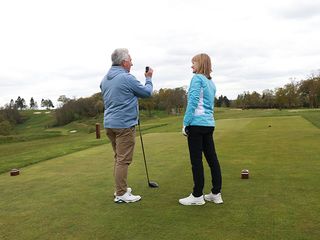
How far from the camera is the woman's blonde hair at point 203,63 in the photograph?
17.7ft

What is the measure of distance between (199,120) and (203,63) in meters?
0.82

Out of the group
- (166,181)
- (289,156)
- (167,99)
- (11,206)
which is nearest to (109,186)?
(166,181)

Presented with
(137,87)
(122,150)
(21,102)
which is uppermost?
(21,102)

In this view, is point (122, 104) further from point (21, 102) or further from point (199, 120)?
point (21, 102)

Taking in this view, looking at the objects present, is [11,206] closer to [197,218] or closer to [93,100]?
[197,218]

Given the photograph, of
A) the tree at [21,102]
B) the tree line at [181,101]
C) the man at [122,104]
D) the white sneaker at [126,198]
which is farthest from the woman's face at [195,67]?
the tree at [21,102]

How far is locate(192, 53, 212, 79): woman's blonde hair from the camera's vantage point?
5.39m

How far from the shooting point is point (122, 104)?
5.78 m

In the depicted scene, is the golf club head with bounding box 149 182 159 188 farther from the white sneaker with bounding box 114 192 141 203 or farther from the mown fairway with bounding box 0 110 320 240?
the white sneaker with bounding box 114 192 141 203

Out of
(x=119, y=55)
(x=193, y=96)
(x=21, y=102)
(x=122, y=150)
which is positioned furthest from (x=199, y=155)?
(x=21, y=102)

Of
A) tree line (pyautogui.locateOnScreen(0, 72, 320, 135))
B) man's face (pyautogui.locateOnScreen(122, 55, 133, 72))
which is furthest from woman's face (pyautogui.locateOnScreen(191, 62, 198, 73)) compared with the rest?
tree line (pyautogui.locateOnScreen(0, 72, 320, 135))

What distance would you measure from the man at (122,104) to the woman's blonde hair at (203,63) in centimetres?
84

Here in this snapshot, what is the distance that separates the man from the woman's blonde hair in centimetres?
84

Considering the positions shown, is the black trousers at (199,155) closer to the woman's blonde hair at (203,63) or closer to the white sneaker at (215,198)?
the white sneaker at (215,198)
